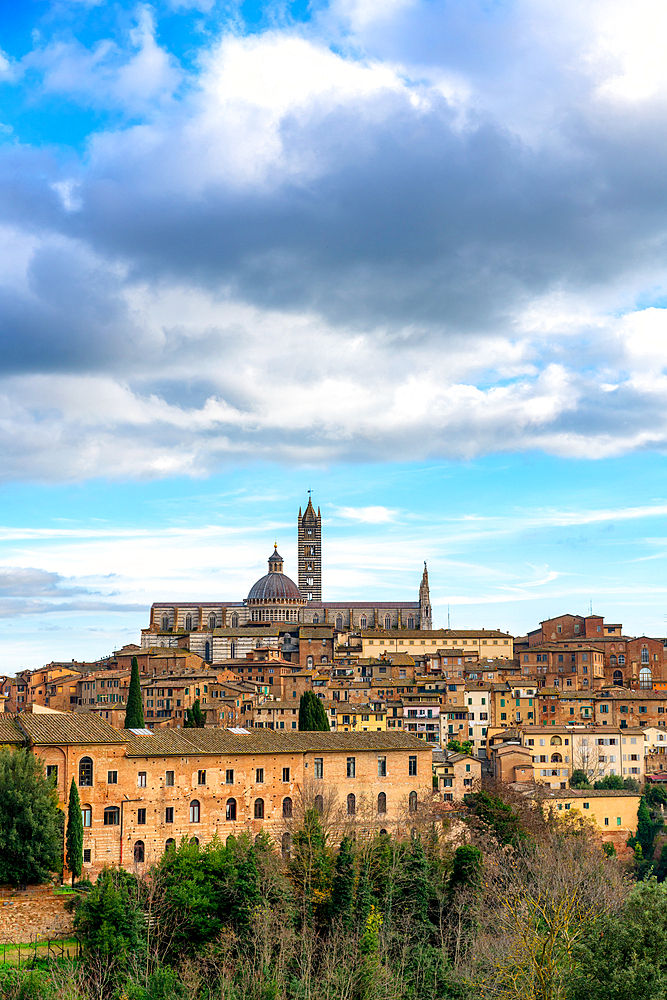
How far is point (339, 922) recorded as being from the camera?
30.3m

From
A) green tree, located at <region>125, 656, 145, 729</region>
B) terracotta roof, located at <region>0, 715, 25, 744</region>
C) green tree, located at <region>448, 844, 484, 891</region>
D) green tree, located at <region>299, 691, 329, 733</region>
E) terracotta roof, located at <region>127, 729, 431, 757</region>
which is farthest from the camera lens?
green tree, located at <region>299, 691, 329, 733</region>

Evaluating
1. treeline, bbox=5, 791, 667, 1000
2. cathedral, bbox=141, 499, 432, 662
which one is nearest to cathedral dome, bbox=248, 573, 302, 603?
cathedral, bbox=141, 499, 432, 662

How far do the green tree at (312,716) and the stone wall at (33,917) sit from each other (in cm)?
1912

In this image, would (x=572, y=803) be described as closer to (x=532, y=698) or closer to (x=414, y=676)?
(x=532, y=698)

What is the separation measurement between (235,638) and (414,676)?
51.7ft

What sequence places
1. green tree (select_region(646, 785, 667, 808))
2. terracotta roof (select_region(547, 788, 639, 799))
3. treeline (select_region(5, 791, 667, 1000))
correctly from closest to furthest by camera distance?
1. treeline (select_region(5, 791, 667, 1000))
2. terracotta roof (select_region(547, 788, 639, 799))
3. green tree (select_region(646, 785, 667, 808))

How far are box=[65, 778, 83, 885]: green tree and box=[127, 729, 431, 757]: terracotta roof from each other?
8.44 ft

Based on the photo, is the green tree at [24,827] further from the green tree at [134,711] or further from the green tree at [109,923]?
the green tree at [134,711]

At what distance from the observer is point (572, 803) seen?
4788 cm

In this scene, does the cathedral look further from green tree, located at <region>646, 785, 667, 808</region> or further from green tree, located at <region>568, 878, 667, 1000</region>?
green tree, located at <region>568, 878, 667, 1000</region>

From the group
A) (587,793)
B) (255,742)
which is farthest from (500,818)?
(587,793)

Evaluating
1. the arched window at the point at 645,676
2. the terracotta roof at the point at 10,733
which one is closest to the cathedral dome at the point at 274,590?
the arched window at the point at 645,676

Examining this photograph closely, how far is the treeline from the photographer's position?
2392 centimetres

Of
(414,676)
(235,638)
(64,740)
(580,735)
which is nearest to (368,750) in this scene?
(64,740)
